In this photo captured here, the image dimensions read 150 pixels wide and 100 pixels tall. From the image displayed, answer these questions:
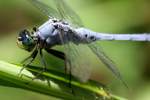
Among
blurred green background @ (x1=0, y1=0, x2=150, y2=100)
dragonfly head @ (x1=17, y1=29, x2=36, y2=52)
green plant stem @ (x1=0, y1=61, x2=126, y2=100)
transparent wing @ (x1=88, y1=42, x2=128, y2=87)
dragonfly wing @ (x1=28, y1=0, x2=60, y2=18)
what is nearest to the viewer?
green plant stem @ (x1=0, y1=61, x2=126, y2=100)

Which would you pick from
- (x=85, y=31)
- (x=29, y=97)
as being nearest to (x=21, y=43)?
(x=85, y=31)

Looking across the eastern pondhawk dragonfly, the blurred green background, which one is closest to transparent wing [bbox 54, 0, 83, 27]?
the eastern pondhawk dragonfly

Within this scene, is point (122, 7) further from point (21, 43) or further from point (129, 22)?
point (21, 43)

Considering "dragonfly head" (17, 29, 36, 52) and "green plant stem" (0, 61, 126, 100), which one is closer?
"green plant stem" (0, 61, 126, 100)

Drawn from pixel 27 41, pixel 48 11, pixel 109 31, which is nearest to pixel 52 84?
pixel 27 41

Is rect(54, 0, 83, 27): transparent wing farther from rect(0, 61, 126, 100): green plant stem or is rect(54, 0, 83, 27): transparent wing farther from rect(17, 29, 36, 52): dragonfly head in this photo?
rect(0, 61, 126, 100): green plant stem

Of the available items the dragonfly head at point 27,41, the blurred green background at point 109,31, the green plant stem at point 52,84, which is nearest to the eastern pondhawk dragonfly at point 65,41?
the dragonfly head at point 27,41

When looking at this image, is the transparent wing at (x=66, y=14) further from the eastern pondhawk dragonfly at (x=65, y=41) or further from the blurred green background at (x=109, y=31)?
the blurred green background at (x=109, y=31)

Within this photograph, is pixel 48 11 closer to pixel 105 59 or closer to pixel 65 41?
pixel 65 41
